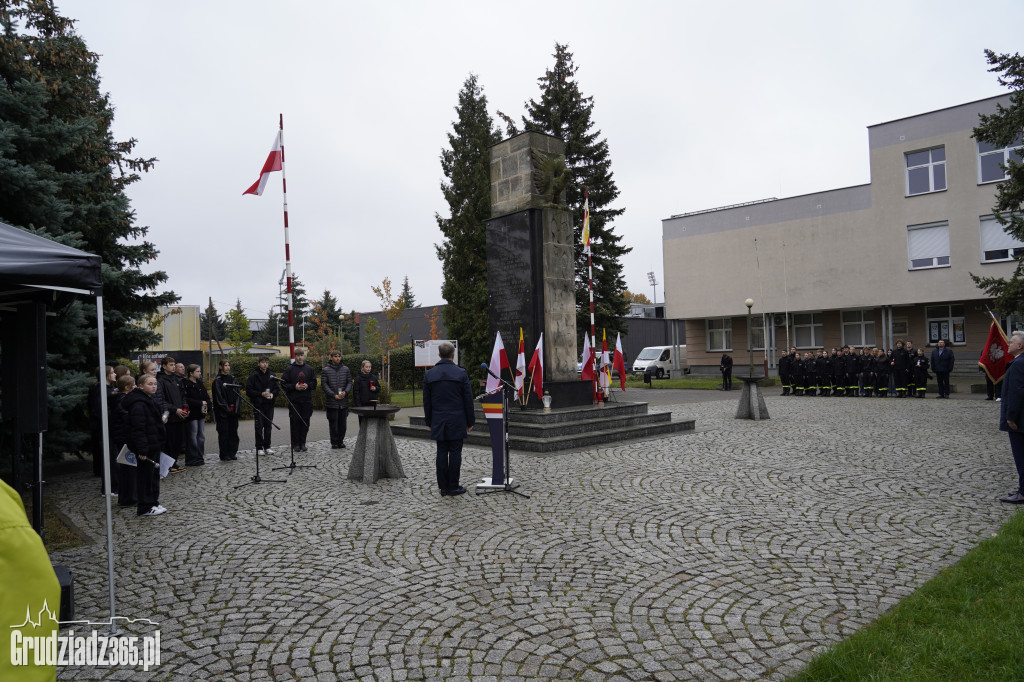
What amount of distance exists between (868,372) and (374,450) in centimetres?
1941

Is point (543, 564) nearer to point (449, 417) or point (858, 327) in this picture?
point (449, 417)

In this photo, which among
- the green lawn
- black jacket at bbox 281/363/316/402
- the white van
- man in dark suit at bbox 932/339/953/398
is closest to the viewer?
the green lawn

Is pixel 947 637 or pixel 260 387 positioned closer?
pixel 947 637

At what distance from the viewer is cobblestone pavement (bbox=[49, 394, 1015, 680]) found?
378 cm

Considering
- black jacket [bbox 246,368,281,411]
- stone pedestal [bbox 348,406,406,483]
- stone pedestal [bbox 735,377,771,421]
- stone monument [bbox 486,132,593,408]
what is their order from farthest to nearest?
1. stone pedestal [bbox 735,377,771,421]
2. stone monument [bbox 486,132,593,408]
3. black jacket [bbox 246,368,281,411]
4. stone pedestal [bbox 348,406,406,483]

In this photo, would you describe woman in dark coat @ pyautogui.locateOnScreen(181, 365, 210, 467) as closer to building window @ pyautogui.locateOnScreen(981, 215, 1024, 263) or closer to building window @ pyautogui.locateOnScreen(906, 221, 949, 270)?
building window @ pyautogui.locateOnScreen(906, 221, 949, 270)

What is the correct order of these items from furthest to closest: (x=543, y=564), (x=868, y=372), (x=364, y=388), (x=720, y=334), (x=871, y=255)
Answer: (x=720, y=334)
(x=871, y=255)
(x=868, y=372)
(x=364, y=388)
(x=543, y=564)

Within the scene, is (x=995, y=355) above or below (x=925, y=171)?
below

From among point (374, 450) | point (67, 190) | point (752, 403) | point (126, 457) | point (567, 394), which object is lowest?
point (752, 403)

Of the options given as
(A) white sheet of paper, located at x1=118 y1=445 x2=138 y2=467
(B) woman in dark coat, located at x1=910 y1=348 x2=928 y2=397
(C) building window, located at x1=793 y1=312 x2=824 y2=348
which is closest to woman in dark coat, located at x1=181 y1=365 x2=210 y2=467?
(A) white sheet of paper, located at x1=118 y1=445 x2=138 y2=467

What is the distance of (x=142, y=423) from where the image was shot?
731 centimetres

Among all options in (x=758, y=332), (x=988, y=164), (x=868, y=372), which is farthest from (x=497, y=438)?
(x=758, y=332)

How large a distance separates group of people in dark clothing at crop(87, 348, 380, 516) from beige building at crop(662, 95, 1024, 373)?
24385 mm

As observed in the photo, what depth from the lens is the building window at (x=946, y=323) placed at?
29.8 metres
